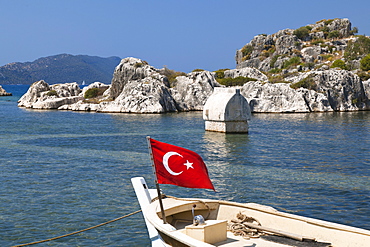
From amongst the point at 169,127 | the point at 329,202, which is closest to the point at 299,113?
the point at 169,127

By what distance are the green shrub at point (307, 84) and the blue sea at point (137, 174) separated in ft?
105

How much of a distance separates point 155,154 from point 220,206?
3662 mm

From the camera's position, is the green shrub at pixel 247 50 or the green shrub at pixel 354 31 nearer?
the green shrub at pixel 354 31

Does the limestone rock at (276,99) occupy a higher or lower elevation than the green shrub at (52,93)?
lower

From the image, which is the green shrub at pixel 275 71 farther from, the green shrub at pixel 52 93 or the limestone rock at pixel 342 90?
the green shrub at pixel 52 93

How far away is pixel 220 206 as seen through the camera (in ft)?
50.4


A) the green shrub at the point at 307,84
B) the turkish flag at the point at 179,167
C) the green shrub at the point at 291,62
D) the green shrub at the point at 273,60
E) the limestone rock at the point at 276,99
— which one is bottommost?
the turkish flag at the point at 179,167

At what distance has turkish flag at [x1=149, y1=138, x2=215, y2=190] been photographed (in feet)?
42.2

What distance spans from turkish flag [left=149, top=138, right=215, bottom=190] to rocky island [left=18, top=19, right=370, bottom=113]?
222 ft

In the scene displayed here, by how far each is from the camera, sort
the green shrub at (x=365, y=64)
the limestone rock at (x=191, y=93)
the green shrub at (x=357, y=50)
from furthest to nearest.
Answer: the green shrub at (x=357, y=50) < the green shrub at (x=365, y=64) < the limestone rock at (x=191, y=93)

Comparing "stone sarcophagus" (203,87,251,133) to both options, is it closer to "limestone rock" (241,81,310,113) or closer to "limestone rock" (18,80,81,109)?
"limestone rock" (241,81,310,113)

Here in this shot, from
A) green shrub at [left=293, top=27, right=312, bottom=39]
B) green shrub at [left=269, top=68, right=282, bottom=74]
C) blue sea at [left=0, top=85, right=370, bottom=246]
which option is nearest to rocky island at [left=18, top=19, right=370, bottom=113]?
green shrub at [left=269, top=68, right=282, bottom=74]

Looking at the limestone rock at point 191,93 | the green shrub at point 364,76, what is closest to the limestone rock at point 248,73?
the green shrub at point 364,76

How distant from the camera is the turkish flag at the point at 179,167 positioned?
12.9 meters
